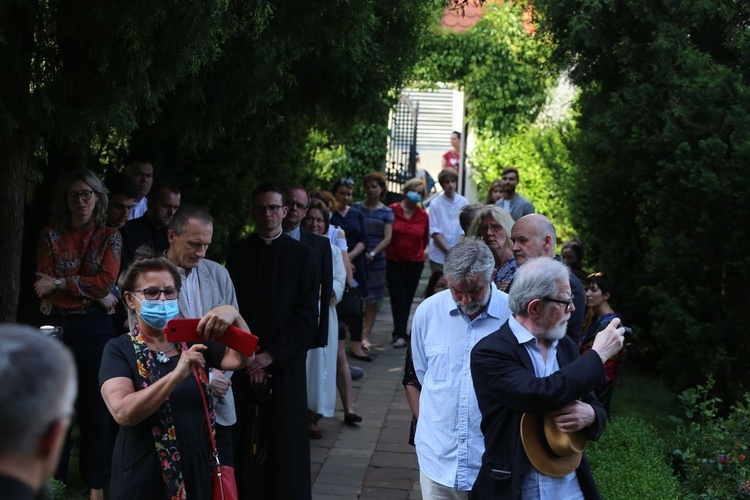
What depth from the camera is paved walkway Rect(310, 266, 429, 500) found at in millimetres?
6922

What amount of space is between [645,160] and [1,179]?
567 centimetres

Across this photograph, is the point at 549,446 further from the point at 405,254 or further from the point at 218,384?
the point at 405,254

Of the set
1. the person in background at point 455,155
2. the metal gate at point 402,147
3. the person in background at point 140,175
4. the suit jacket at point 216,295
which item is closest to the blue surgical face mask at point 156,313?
the suit jacket at point 216,295

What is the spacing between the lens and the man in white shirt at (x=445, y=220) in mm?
11492

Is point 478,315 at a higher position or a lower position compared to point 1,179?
lower

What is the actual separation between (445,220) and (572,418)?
7893 mm

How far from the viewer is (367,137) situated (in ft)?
57.6

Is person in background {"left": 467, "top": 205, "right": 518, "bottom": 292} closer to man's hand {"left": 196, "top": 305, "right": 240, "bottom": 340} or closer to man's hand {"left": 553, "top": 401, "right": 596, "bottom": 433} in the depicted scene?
man's hand {"left": 553, "top": 401, "right": 596, "bottom": 433}

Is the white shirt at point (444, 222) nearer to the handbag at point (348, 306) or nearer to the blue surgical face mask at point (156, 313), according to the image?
the handbag at point (348, 306)

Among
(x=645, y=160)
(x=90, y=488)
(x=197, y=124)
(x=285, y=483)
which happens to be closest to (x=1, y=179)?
(x=197, y=124)

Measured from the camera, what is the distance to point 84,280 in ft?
19.0

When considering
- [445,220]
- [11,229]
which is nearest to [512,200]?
[445,220]

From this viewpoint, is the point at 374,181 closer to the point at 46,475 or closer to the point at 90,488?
the point at 90,488

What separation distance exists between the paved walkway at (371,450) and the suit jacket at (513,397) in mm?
2989
